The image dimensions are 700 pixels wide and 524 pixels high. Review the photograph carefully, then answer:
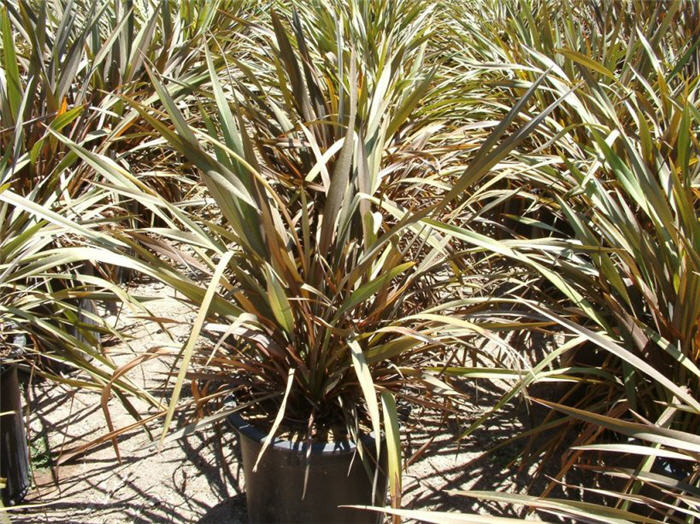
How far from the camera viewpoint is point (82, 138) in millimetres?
2502

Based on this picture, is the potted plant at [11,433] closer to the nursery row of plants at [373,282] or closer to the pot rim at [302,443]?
the nursery row of plants at [373,282]

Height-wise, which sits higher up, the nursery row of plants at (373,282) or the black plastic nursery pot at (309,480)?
the nursery row of plants at (373,282)

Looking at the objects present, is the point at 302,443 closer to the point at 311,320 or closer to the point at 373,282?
the point at 311,320

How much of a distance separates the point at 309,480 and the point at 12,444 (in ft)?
2.50

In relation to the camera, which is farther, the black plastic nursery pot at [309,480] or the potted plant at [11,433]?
the potted plant at [11,433]

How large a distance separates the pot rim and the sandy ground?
0.21 m

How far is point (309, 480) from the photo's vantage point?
158 centimetres

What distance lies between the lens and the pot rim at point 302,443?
1533 mm

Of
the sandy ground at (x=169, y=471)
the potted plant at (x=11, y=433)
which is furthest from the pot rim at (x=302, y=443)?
the potted plant at (x=11, y=433)

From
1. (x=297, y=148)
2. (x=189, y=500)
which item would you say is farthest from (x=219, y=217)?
(x=189, y=500)

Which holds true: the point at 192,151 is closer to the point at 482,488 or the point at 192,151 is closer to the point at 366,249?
the point at 366,249

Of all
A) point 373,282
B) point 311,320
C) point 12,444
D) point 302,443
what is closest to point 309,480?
point 302,443

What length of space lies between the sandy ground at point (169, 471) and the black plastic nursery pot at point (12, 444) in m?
0.05

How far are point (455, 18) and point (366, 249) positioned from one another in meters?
3.33
